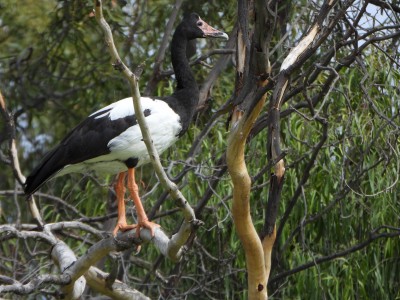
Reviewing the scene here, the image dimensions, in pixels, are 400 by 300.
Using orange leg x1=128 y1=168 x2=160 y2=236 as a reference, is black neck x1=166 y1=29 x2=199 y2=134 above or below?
above

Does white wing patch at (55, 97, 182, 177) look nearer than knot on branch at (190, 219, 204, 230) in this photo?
No

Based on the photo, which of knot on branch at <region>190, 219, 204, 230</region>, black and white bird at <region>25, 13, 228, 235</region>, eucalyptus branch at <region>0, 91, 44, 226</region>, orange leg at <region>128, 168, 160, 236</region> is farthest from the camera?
black and white bird at <region>25, 13, 228, 235</region>

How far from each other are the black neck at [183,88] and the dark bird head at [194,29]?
0.04 meters

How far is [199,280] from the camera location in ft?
26.6

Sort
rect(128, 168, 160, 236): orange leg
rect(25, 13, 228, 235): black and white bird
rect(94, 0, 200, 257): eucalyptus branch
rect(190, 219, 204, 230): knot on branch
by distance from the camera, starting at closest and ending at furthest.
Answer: rect(94, 0, 200, 257): eucalyptus branch → rect(190, 219, 204, 230): knot on branch → rect(128, 168, 160, 236): orange leg → rect(25, 13, 228, 235): black and white bird

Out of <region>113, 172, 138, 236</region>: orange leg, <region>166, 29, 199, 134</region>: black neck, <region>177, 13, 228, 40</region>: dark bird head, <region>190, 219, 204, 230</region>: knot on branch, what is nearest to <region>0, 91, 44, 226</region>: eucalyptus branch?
<region>113, 172, 138, 236</region>: orange leg

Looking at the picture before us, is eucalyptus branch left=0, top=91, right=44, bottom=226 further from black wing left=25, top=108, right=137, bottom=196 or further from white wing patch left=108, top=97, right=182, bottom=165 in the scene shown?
white wing patch left=108, top=97, right=182, bottom=165

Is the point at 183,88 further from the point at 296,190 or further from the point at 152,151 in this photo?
the point at 152,151

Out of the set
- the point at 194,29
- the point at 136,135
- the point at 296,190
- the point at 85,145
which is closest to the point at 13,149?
the point at 85,145

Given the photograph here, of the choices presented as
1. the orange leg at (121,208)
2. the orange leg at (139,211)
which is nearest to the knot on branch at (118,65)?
the orange leg at (139,211)

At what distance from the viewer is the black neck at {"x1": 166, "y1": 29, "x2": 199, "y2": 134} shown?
696 centimetres

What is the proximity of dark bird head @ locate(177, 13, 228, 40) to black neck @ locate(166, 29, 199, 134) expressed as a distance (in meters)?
0.04

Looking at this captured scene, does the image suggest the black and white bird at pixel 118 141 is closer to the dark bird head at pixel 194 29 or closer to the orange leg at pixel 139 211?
the orange leg at pixel 139 211

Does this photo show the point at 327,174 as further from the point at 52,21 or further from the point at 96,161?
the point at 52,21
